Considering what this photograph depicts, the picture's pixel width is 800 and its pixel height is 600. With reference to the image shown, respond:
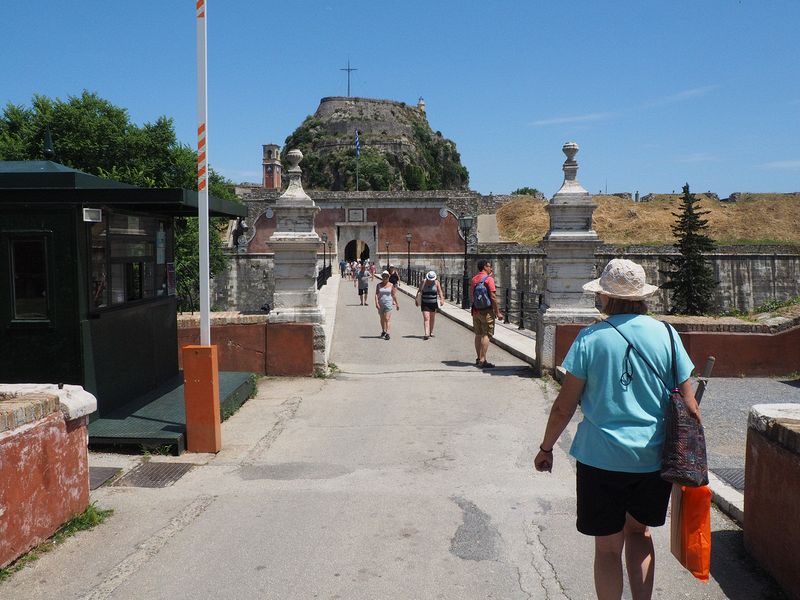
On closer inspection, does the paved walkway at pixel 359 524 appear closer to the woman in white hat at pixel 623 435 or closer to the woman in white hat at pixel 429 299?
the woman in white hat at pixel 623 435

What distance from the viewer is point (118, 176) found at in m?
28.9

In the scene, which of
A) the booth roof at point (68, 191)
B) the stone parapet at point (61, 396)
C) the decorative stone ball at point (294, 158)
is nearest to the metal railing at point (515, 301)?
the decorative stone ball at point (294, 158)

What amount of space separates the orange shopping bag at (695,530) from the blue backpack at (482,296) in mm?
8093

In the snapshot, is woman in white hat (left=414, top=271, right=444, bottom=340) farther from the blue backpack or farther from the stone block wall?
the stone block wall

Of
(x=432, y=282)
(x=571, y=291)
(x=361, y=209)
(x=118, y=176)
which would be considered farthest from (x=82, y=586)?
(x=361, y=209)

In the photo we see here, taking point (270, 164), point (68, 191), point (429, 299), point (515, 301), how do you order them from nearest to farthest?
point (68, 191) < point (429, 299) < point (515, 301) < point (270, 164)

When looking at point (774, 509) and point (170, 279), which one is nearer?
point (774, 509)

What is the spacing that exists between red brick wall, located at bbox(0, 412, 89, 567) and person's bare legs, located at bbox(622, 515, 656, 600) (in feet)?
10.8

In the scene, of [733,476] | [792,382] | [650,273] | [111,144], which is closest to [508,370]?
[792,382]

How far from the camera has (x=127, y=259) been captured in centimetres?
758

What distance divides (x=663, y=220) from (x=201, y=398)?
67.3 m

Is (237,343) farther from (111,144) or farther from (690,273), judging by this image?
(690,273)

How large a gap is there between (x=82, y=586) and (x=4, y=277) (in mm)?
3413

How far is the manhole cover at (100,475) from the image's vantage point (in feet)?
18.6
